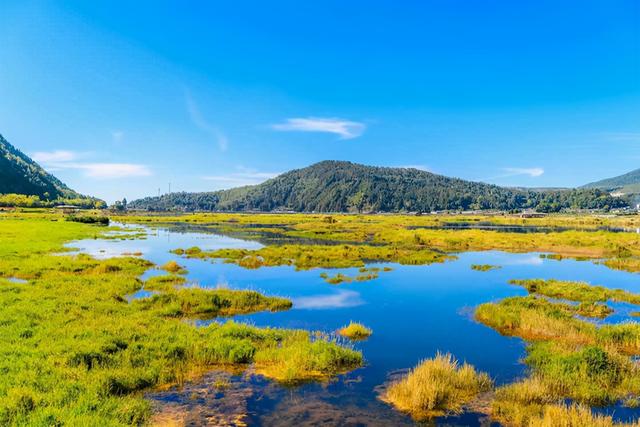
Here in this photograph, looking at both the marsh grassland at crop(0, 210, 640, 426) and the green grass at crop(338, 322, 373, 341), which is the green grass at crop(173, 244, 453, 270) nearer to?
the marsh grassland at crop(0, 210, 640, 426)

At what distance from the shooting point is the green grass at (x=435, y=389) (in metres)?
16.7

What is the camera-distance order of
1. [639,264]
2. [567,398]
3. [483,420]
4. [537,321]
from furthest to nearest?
[639,264] → [537,321] → [567,398] → [483,420]

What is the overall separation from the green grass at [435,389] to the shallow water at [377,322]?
0.74 m

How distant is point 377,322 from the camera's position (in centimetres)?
2938

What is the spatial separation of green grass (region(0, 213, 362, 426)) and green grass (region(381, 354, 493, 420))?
3.87 meters

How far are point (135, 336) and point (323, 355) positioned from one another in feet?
34.3

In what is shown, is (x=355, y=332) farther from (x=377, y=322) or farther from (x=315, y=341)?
(x=315, y=341)

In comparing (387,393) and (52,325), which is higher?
(52,325)

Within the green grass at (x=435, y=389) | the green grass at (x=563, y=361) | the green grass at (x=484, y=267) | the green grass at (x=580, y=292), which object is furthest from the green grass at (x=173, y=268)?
the green grass at (x=580, y=292)

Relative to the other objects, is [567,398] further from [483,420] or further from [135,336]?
[135,336]

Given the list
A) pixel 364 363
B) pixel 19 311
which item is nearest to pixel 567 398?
pixel 364 363

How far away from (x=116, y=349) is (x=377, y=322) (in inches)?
665

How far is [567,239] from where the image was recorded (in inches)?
3460

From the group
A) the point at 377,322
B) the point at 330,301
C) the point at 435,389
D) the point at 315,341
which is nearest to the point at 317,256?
the point at 330,301
